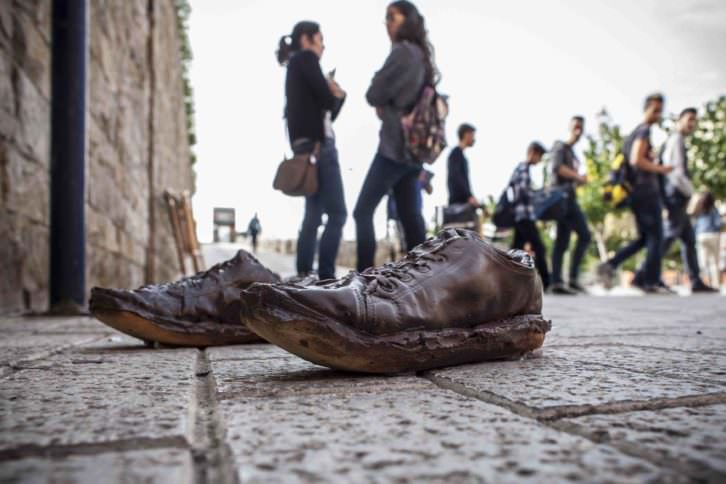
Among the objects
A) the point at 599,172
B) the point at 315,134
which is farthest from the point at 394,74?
the point at 599,172

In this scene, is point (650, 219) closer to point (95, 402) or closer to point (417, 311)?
point (417, 311)

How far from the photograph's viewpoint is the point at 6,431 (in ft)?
2.20

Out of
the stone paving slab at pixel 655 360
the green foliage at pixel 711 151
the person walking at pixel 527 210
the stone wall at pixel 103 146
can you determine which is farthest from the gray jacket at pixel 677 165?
the green foliage at pixel 711 151

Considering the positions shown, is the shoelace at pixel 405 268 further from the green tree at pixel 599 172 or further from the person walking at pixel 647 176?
the green tree at pixel 599 172

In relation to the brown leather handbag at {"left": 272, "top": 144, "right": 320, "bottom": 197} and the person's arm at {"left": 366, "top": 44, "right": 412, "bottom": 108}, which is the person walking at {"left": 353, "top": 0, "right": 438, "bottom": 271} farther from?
the brown leather handbag at {"left": 272, "top": 144, "right": 320, "bottom": 197}

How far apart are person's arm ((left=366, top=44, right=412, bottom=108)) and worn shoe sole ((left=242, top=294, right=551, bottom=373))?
2.04 m

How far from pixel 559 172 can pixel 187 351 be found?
15.9 feet

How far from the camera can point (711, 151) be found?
53.5 feet

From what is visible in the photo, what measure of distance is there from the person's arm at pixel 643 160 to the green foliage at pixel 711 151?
40.4ft

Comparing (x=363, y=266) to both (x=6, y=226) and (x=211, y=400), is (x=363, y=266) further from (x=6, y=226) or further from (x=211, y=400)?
(x=211, y=400)

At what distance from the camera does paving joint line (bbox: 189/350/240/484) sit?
54cm

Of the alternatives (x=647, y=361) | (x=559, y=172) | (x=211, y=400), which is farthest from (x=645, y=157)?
(x=211, y=400)

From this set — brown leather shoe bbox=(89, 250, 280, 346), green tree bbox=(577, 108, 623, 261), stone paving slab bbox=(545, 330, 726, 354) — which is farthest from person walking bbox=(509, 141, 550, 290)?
green tree bbox=(577, 108, 623, 261)

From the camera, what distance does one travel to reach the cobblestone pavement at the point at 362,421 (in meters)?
0.54
